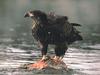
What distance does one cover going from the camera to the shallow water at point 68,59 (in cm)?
2192

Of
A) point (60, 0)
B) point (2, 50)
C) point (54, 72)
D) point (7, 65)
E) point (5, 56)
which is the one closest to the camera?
point (54, 72)

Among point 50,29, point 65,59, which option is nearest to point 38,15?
point 50,29

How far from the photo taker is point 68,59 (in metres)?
26.0

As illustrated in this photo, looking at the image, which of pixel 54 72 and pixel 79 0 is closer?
pixel 54 72

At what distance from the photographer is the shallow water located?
21.9m

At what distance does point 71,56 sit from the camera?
A: 27031mm

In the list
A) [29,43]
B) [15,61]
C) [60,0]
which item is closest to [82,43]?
[29,43]

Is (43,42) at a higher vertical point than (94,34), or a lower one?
higher

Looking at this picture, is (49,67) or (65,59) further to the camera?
(65,59)

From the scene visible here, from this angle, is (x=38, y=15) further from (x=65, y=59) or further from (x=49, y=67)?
(x=65, y=59)

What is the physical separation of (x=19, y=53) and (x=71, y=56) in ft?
8.12

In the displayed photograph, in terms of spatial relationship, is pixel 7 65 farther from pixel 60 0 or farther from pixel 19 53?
pixel 60 0

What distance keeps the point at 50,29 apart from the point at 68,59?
4731mm

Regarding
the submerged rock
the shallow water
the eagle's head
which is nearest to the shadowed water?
the shallow water
